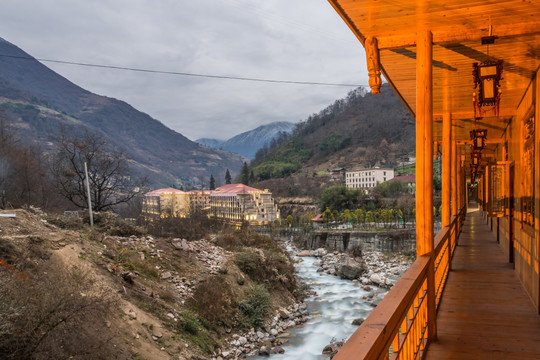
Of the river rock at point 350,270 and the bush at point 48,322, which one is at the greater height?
the bush at point 48,322

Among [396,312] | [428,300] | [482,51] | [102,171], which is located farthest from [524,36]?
[102,171]

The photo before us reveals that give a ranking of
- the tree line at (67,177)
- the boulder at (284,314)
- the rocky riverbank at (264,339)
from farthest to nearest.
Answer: the tree line at (67,177), the boulder at (284,314), the rocky riverbank at (264,339)

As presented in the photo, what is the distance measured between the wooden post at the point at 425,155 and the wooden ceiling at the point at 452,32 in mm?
167

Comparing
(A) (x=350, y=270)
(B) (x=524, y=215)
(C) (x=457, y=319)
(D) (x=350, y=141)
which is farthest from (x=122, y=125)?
(C) (x=457, y=319)

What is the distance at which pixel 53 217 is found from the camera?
13.6 m

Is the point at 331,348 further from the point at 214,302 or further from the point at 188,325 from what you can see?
the point at 188,325

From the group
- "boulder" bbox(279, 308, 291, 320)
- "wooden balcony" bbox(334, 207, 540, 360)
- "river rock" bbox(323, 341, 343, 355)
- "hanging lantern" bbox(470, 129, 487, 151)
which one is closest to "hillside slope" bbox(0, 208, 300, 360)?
"boulder" bbox(279, 308, 291, 320)

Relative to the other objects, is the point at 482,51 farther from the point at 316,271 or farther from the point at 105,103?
the point at 105,103

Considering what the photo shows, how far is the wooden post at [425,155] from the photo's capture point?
3164 millimetres

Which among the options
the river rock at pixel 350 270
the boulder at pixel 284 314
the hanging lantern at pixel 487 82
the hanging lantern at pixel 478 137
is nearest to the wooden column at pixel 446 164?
the hanging lantern at pixel 478 137

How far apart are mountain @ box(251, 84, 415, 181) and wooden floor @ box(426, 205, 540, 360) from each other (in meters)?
73.4

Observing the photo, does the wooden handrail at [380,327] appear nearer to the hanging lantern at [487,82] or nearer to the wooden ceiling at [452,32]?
the wooden ceiling at [452,32]

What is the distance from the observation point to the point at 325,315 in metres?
15.3

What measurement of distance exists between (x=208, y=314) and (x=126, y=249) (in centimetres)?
404
